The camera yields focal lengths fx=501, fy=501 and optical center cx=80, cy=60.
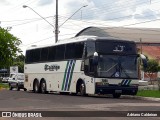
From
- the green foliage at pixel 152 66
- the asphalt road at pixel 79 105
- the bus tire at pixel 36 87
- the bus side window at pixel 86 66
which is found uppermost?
the green foliage at pixel 152 66

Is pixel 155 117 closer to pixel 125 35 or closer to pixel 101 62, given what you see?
pixel 101 62

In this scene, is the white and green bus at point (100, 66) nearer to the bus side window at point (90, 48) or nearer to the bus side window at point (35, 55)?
the bus side window at point (90, 48)

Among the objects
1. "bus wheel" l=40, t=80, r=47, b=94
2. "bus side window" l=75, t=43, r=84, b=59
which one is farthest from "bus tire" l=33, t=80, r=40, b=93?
"bus side window" l=75, t=43, r=84, b=59

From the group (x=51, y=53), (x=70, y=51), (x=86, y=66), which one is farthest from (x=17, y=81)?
(x=86, y=66)

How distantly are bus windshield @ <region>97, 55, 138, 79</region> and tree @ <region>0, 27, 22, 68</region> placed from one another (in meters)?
32.4

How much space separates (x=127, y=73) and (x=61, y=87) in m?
6.27

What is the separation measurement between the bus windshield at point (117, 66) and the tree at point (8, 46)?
3239cm

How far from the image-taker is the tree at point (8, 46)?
6162 centimetres

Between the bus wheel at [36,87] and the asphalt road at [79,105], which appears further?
the bus wheel at [36,87]

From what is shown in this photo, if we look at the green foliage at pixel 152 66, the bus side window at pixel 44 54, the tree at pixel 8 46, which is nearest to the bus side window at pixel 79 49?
the bus side window at pixel 44 54

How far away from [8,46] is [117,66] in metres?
33.3

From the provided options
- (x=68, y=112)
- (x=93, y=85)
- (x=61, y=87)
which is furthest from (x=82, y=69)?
(x=68, y=112)

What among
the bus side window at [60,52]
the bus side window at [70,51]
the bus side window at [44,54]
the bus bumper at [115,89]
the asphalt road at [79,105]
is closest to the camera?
the asphalt road at [79,105]

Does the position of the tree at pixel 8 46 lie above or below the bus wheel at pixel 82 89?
above
